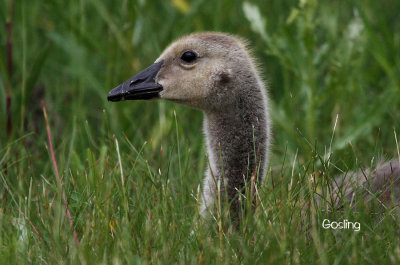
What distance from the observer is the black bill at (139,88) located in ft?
13.5

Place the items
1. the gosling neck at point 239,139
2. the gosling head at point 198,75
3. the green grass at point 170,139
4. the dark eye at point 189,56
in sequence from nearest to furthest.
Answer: the green grass at point 170,139
the gosling neck at point 239,139
the gosling head at point 198,75
the dark eye at point 189,56

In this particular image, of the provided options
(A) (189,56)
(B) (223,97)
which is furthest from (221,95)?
(A) (189,56)

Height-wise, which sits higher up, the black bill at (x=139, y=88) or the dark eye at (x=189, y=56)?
the dark eye at (x=189, y=56)

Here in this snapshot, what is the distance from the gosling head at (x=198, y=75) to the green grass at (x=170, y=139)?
0.64ft

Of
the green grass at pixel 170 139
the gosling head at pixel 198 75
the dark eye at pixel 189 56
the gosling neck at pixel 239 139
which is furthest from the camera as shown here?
the dark eye at pixel 189 56

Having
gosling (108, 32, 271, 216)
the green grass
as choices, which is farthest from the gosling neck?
the green grass

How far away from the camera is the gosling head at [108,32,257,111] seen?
160 inches

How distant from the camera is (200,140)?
5387 millimetres

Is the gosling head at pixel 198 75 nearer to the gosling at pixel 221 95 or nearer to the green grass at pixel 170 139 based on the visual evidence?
the gosling at pixel 221 95

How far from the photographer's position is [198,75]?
4.14m

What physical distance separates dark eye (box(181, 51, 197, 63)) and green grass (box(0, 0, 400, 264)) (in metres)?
0.35

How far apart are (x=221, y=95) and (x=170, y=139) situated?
122 centimetres

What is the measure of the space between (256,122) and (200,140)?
137cm

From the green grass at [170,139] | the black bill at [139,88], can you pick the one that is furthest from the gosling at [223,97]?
the green grass at [170,139]
